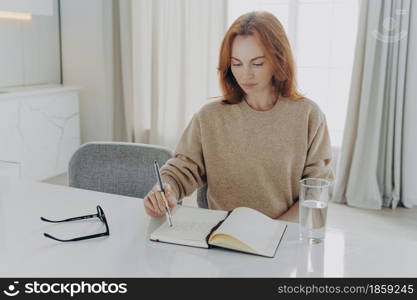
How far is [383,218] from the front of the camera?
295 cm

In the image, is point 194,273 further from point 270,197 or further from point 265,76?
point 265,76

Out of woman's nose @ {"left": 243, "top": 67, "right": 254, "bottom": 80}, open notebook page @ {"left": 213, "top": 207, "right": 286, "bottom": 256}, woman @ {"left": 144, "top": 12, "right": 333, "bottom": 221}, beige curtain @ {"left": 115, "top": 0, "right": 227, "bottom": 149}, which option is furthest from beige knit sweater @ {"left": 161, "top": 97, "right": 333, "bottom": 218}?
beige curtain @ {"left": 115, "top": 0, "right": 227, "bottom": 149}

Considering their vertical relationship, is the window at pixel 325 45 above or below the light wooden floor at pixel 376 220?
above

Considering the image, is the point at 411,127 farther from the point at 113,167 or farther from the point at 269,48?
the point at 113,167

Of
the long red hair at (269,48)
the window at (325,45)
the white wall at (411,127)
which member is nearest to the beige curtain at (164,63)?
the window at (325,45)

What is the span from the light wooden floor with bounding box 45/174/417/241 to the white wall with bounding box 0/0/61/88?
1.54 meters

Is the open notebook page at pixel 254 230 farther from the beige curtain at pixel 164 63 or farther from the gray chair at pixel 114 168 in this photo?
the beige curtain at pixel 164 63

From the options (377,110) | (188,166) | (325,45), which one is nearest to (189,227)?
(188,166)

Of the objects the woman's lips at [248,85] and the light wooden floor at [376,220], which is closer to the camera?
the woman's lips at [248,85]

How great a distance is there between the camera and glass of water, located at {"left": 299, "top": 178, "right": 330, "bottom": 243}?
1.07 metres

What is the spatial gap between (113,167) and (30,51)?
2.39 meters

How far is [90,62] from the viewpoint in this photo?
12.9 ft

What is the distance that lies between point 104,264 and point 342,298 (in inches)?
17.6

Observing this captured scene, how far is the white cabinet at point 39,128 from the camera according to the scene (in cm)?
322
